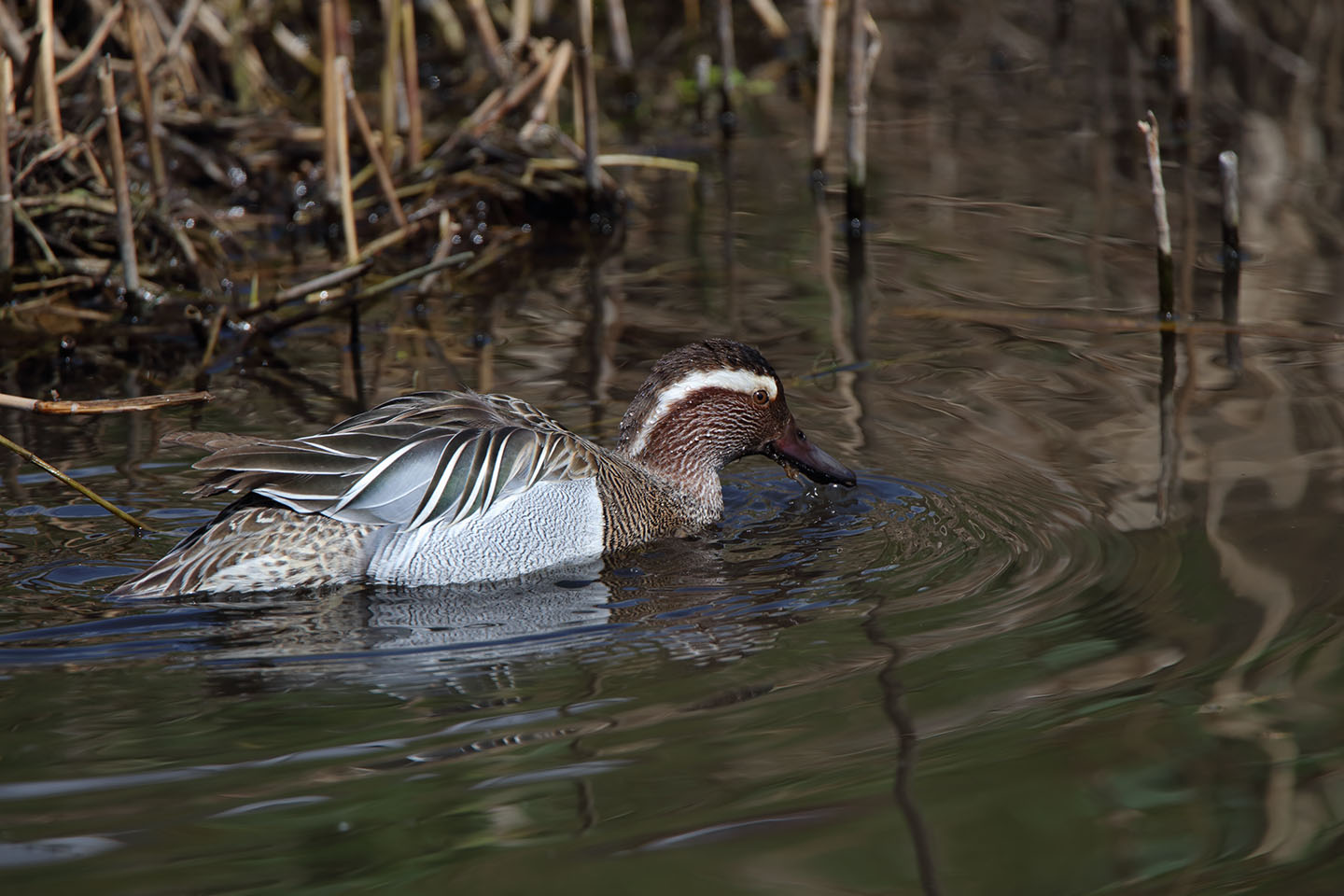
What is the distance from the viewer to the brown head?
5680 mm

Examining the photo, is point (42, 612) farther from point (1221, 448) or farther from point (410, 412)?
point (1221, 448)

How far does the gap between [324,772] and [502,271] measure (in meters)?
5.38

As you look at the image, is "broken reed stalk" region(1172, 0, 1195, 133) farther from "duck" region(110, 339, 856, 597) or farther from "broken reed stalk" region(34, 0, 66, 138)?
"broken reed stalk" region(34, 0, 66, 138)

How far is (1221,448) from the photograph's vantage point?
559 cm

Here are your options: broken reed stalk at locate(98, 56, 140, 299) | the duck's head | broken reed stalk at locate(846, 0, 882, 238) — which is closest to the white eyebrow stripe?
the duck's head

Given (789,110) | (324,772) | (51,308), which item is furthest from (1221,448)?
(789,110)

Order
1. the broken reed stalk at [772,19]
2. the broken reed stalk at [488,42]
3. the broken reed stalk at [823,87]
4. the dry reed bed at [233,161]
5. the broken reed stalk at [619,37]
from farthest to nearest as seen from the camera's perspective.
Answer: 1. the broken reed stalk at [772,19]
2. the broken reed stalk at [619,37]
3. the broken reed stalk at [488,42]
4. the broken reed stalk at [823,87]
5. the dry reed bed at [233,161]

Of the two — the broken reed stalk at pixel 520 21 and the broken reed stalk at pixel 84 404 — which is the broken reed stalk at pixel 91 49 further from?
the broken reed stalk at pixel 84 404

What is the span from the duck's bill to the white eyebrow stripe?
17 centimetres

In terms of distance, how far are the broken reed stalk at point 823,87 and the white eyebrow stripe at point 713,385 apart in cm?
368

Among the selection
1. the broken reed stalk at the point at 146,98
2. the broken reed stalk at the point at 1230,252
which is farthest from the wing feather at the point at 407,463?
the broken reed stalk at the point at 1230,252

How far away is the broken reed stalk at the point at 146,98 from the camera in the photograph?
24.2 feet

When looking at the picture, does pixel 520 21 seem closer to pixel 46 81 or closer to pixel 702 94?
pixel 702 94

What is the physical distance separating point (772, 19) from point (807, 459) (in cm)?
845
